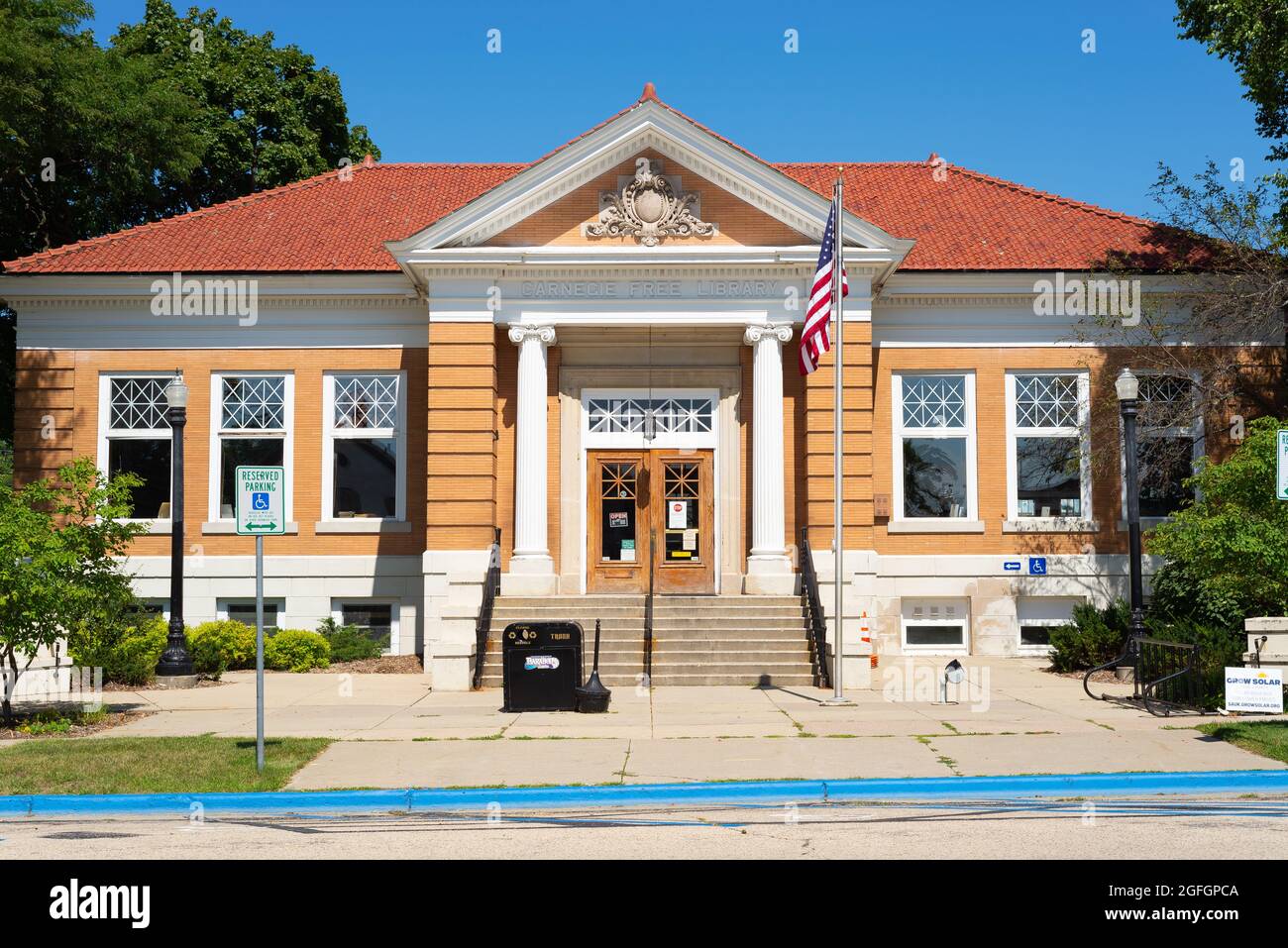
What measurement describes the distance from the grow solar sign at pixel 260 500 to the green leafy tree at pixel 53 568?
3514mm

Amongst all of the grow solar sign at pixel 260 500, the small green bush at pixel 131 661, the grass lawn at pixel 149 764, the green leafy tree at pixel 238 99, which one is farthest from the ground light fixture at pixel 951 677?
the green leafy tree at pixel 238 99

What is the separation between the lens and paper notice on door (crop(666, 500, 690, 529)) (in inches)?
872

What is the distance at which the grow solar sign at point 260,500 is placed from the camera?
11094 millimetres

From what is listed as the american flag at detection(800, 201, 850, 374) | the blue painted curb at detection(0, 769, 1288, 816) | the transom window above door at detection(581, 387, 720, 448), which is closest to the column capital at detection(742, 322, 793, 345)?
the transom window above door at detection(581, 387, 720, 448)

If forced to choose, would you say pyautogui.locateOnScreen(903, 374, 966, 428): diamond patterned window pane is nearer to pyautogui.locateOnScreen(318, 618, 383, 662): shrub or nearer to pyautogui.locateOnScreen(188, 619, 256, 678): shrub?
pyautogui.locateOnScreen(318, 618, 383, 662): shrub

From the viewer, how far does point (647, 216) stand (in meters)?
20.8

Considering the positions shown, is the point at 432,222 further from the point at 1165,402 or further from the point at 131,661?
the point at 1165,402

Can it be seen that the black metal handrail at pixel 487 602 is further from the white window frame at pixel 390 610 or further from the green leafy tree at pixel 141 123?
the green leafy tree at pixel 141 123

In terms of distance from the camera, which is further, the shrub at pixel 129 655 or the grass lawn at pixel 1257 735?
the shrub at pixel 129 655

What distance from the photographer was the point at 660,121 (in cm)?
Result: 2048

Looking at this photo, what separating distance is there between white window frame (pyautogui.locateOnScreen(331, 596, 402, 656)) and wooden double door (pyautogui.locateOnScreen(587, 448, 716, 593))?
3.73 metres

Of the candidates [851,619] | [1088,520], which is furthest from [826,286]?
[1088,520]
